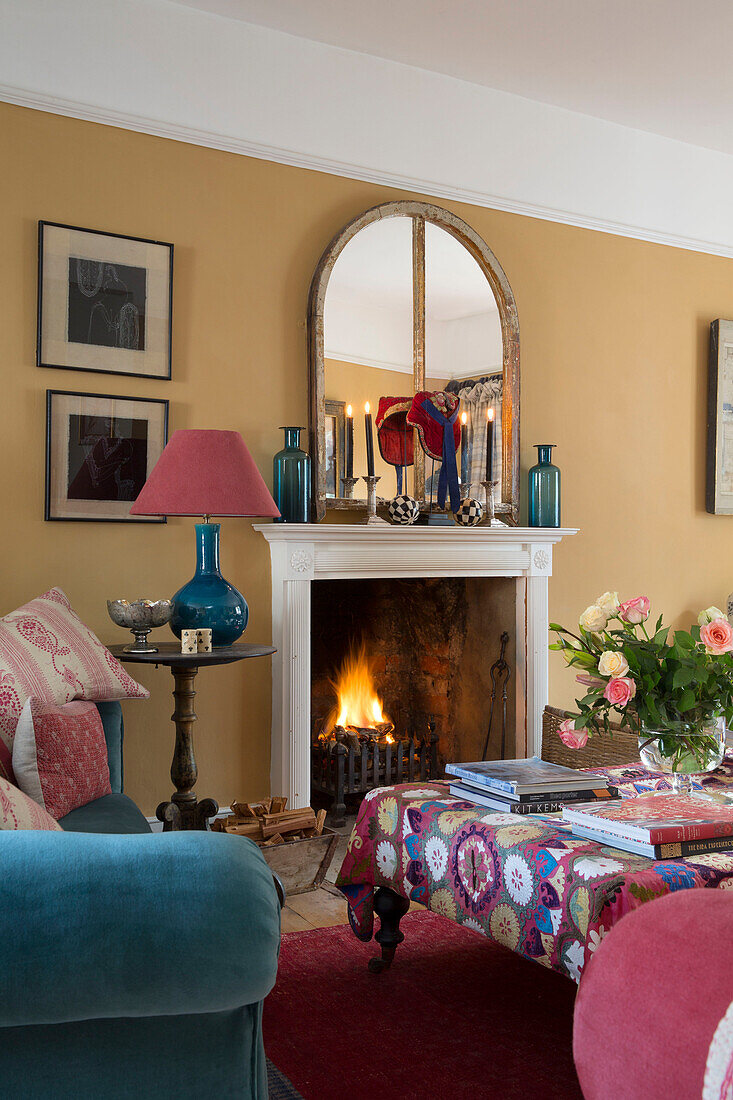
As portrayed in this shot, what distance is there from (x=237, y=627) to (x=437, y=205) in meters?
2.04

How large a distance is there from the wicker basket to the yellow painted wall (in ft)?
1.52

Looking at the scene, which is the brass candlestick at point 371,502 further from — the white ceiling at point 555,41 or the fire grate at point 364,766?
the white ceiling at point 555,41

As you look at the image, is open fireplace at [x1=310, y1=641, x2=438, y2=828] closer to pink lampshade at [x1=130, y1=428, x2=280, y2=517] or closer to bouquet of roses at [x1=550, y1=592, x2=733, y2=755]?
pink lampshade at [x1=130, y1=428, x2=280, y2=517]

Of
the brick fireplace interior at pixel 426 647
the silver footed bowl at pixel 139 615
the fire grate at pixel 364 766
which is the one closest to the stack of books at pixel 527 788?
the silver footed bowl at pixel 139 615

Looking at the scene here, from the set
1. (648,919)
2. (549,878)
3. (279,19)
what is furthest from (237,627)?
(279,19)

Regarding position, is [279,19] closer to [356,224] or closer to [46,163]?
[356,224]

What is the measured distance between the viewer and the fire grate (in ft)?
12.7

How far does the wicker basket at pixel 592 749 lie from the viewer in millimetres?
3373

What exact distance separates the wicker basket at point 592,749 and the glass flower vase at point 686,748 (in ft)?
3.54

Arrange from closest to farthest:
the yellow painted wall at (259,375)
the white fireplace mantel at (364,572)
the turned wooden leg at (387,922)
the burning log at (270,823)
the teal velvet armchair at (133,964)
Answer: the teal velvet armchair at (133,964)
the turned wooden leg at (387,922)
the burning log at (270,823)
the yellow painted wall at (259,375)
the white fireplace mantel at (364,572)

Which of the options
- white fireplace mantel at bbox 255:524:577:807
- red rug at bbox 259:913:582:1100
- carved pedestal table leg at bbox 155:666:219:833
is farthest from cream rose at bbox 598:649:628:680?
white fireplace mantel at bbox 255:524:577:807

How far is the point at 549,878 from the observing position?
184 centimetres

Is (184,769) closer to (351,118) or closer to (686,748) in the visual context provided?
(686,748)

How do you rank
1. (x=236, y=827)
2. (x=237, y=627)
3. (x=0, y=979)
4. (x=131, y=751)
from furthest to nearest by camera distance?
(x=131, y=751) < (x=237, y=627) < (x=236, y=827) < (x=0, y=979)
